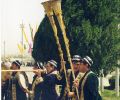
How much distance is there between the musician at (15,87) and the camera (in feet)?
40.1

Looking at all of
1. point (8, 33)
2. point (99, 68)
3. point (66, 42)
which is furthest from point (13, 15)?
point (99, 68)

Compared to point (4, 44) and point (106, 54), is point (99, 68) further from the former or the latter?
point (4, 44)

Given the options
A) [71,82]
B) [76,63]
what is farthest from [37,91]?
[76,63]

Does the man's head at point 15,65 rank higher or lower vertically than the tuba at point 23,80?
higher

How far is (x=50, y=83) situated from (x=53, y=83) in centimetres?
16

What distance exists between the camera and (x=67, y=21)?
41.9 feet

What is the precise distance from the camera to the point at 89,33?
13.0 meters

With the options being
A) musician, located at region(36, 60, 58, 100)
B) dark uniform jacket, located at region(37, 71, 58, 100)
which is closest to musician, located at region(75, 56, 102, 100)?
musician, located at region(36, 60, 58, 100)

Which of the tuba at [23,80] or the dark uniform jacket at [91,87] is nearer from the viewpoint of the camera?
the dark uniform jacket at [91,87]

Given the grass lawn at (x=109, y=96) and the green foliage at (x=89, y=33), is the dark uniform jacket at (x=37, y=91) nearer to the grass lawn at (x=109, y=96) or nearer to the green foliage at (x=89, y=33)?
the green foliage at (x=89, y=33)

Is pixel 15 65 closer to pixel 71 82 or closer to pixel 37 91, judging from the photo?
pixel 37 91

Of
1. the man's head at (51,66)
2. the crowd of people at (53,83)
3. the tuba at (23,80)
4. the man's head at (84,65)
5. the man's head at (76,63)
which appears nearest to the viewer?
the man's head at (84,65)

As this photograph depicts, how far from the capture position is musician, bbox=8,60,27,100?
12.2 meters

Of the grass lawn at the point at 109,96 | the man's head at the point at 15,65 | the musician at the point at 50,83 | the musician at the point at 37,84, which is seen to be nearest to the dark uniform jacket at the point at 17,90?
the man's head at the point at 15,65
